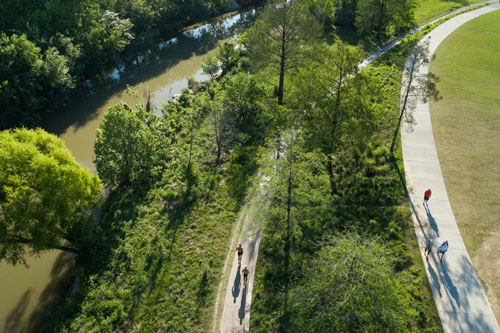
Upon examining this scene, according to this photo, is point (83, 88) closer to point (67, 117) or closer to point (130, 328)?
point (67, 117)

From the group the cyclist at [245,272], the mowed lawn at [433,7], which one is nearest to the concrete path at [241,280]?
the cyclist at [245,272]

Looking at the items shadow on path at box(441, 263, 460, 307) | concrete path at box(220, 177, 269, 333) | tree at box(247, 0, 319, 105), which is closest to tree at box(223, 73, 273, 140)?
tree at box(247, 0, 319, 105)

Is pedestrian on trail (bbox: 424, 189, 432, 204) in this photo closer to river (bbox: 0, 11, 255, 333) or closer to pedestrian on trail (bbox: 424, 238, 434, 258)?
pedestrian on trail (bbox: 424, 238, 434, 258)

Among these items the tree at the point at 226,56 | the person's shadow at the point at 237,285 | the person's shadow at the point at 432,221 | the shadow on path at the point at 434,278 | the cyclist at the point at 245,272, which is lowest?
the person's shadow at the point at 237,285

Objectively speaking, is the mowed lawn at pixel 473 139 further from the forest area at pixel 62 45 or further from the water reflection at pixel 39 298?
the forest area at pixel 62 45

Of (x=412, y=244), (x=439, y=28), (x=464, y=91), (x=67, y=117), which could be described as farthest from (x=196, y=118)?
(x=439, y=28)

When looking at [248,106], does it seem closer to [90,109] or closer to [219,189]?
[219,189]
